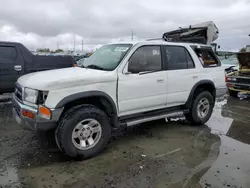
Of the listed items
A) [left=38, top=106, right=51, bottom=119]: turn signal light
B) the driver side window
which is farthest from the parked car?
[left=38, top=106, right=51, bottom=119]: turn signal light

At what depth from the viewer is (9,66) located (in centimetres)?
673

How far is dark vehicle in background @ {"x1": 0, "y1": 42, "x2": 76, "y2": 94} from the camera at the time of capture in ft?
22.0

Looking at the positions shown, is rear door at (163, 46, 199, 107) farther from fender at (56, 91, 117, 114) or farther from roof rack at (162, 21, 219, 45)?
roof rack at (162, 21, 219, 45)

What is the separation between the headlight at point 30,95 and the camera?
3.50 meters

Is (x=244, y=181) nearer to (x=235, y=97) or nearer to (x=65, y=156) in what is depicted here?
(x=65, y=156)

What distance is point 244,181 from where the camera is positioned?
10.8 feet

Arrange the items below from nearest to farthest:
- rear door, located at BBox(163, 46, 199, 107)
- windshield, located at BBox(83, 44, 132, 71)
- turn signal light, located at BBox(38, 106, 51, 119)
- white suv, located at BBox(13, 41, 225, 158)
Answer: turn signal light, located at BBox(38, 106, 51, 119), white suv, located at BBox(13, 41, 225, 158), windshield, located at BBox(83, 44, 132, 71), rear door, located at BBox(163, 46, 199, 107)

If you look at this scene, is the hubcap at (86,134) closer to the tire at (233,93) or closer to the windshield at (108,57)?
the windshield at (108,57)

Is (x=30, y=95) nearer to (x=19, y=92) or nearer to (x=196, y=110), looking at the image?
(x=19, y=92)

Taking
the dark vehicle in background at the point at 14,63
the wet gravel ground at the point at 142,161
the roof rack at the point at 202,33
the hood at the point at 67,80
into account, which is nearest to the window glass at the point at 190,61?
the wet gravel ground at the point at 142,161

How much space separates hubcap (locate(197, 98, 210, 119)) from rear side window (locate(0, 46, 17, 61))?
5.32 m

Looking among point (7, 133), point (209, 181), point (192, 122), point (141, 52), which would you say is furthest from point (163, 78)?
point (7, 133)

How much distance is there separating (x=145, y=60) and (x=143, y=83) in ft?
1.56

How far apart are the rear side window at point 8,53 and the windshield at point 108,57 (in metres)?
3.12
